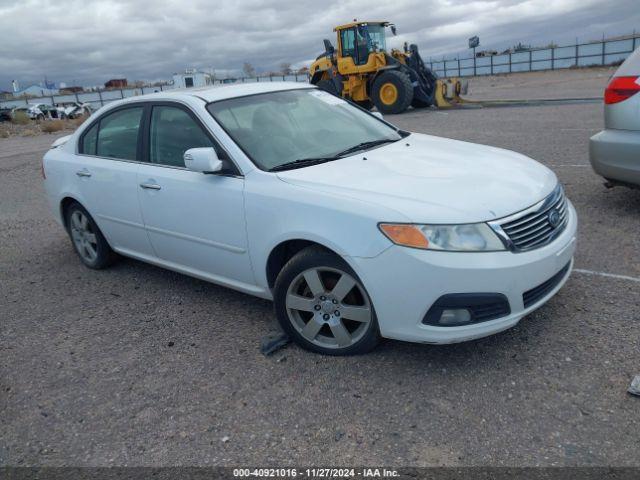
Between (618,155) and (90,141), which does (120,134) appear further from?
(618,155)

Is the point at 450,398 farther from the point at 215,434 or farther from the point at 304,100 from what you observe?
the point at 304,100

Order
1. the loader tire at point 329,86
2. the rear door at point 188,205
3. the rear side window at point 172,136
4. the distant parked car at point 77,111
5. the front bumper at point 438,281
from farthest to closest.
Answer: the distant parked car at point 77,111
the loader tire at point 329,86
the rear side window at point 172,136
the rear door at point 188,205
the front bumper at point 438,281

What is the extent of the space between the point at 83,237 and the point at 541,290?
13.1 feet

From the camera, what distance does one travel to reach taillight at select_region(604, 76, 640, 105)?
4789 mm

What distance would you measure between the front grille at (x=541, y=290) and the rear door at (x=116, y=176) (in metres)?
2.78

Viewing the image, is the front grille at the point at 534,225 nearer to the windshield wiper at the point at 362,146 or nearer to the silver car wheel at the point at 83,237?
the windshield wiper at the point at 362,146

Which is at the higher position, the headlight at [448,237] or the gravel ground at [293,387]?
the headlight at [448,237]

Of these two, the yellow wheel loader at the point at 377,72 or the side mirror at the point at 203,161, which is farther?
the yellow wheel loader at the point at 377,72

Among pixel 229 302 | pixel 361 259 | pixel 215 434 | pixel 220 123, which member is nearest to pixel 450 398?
pixel 361 259

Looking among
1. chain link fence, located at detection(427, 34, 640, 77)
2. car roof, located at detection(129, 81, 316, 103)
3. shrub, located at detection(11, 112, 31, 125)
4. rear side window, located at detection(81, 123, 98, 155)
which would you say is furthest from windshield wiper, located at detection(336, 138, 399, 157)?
chain link fence, located at detection(427, 34, 640, 77)

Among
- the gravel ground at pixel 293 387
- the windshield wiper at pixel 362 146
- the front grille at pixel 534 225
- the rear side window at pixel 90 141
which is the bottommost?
the gravel ground at pixel 293 387

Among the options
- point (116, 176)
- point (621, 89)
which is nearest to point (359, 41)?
point (621, 89)

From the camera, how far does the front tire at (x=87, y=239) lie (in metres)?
A: 5.01

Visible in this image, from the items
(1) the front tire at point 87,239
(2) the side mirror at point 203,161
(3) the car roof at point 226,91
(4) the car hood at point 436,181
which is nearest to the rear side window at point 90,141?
(1) the front tire at point 87,239
